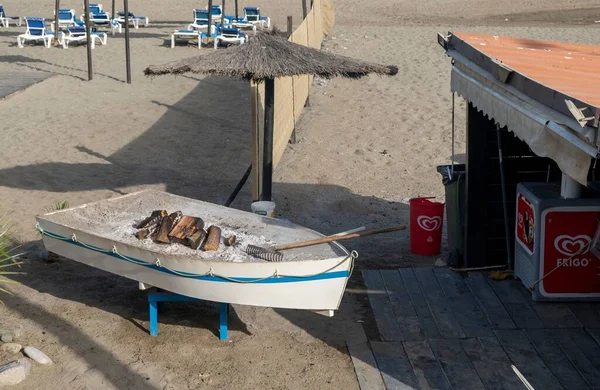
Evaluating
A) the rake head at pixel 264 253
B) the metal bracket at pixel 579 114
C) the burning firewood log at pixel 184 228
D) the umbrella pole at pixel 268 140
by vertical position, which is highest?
the metal bracket at pixel 579 114

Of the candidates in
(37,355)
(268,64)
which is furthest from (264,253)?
(268,64)

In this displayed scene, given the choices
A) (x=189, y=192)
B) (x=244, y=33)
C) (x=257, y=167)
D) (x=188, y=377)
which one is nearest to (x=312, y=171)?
(x=189, y=192)

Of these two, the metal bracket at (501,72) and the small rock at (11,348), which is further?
the small rock at (11,348)

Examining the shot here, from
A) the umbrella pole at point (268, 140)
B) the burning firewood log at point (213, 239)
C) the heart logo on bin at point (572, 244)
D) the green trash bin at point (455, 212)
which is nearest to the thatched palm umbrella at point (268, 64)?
the umbrella pole at point (268, 140)

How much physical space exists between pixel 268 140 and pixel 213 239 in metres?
2.33

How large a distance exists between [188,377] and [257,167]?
3.48 m

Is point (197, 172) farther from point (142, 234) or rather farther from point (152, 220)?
point (142, 234)

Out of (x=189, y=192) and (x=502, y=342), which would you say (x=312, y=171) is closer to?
(x=189, y=192)

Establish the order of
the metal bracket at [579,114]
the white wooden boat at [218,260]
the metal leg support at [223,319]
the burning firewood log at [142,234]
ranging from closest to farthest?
the metal bracket at [579,114]
the white wooden boat at [218,260]
the metal leg support at [223,319]
the burning firewood log at [142,234]

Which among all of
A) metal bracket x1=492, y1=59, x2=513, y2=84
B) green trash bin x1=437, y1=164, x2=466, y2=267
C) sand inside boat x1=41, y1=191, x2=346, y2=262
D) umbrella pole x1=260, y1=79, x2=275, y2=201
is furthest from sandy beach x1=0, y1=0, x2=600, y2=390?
metal bracket x1=492, y1=59, x2=513, y2=84

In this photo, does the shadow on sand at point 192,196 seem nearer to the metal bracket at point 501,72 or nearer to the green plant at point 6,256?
the green plant at point 6,256

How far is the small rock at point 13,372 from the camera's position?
5781 mm

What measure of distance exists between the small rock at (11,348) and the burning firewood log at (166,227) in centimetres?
133

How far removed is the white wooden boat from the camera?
5988 mm
